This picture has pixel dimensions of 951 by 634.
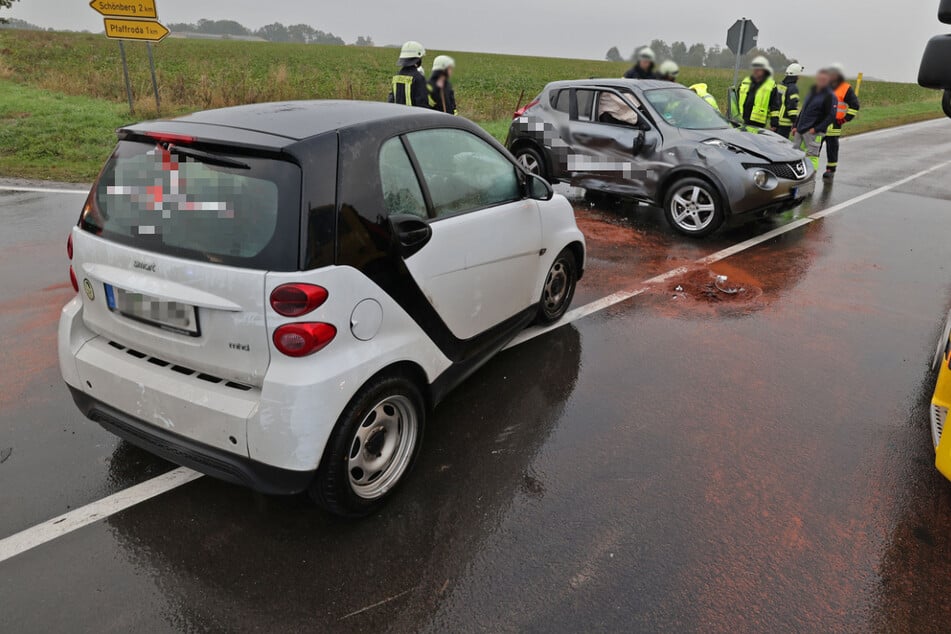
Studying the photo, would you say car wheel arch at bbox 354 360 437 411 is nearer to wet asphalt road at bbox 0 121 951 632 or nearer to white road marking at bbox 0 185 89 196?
wet asphalt road at bbox 0 121 951 632

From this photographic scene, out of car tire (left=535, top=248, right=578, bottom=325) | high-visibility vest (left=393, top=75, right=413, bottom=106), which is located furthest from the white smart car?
high-visibility vest (left=393, top=75, right=413, bottom=106)

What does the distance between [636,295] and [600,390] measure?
6.29ft

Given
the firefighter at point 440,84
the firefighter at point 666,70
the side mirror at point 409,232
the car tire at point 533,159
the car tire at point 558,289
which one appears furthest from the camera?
the firefighter at point 666,70

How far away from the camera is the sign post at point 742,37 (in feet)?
52.5

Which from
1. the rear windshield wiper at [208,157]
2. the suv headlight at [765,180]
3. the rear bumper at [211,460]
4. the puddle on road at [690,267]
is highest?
the rear windshield wiper at [208,157]

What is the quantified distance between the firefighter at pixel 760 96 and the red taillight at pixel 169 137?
1037 centimetres

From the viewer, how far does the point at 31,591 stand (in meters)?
2.52

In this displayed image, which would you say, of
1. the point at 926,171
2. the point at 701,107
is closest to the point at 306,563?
the point at 701,107

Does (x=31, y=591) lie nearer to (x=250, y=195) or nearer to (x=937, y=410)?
(x=250, y=195)

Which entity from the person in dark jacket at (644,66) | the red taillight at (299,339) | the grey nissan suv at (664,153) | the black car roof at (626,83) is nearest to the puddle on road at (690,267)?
the grey nissan suv at (664,153)

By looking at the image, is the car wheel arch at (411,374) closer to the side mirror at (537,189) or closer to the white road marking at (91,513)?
the white road marking at (91,513)

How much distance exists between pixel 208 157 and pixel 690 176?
6.19 meters

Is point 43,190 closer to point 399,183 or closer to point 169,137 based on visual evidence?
point 169,137

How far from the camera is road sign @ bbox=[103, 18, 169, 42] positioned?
1364 centimetres
